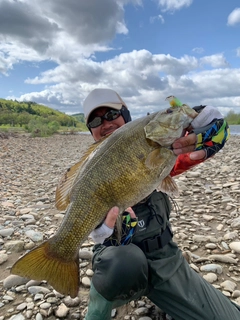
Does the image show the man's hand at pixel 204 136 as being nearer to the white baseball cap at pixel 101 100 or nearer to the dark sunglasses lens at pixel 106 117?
the dark sunglasses lens at pixel 106 117

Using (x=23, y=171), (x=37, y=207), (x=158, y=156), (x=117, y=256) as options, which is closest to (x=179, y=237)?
(x=117, y=256)

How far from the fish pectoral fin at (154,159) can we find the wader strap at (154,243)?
90 centimetres

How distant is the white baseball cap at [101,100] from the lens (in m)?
3.44

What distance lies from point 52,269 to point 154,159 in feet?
3.82

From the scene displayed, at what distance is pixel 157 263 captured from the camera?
277 cm

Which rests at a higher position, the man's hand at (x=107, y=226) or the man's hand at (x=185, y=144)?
the man's hand at (x=185, y=144)

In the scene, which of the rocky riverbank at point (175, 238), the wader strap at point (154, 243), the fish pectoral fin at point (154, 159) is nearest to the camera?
the fish pectoral fin at point (154, 159)

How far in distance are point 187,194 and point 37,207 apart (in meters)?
3.40

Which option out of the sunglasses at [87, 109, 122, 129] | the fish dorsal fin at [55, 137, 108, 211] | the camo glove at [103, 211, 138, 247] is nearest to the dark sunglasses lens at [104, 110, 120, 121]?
the sunglasses at [87, 109, 122, 129]

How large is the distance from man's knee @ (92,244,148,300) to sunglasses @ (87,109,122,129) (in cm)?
148

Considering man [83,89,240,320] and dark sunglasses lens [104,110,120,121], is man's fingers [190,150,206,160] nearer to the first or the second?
man [83,89,240,320]

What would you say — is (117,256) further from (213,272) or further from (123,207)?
(213,272)

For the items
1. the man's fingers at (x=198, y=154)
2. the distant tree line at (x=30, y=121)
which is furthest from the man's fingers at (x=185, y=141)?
the distant tree line at (x=30, y=121)

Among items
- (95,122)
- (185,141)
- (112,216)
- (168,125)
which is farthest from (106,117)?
(112,216)
